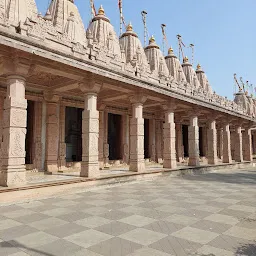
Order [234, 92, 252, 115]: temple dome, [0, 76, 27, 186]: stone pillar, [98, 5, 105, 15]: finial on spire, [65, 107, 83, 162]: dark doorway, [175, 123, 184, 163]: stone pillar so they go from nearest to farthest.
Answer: [0, 76, 27, 186]: stone pillar, [65, 107, 83, 162]: dark doorway, [98, 5, 105, 15]: finial on spire, [175, 123, 184, 163]: stone pillar, [234, 92, 252, 115]: temple dome

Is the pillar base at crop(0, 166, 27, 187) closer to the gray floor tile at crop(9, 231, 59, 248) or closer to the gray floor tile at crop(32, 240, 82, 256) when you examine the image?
the gray floor tile at crop(9, 231, 59, 248)

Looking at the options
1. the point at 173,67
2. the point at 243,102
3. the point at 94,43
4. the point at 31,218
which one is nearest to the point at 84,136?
the point at 31,218

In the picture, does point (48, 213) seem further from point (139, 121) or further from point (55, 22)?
point (55, 22)

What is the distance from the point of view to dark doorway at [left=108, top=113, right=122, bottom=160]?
57.1ft

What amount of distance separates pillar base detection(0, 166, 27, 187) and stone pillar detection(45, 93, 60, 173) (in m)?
4.63

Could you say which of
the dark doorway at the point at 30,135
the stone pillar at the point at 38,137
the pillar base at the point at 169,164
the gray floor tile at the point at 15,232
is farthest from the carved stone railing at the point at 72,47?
the gray floor tile at the point at 15,232

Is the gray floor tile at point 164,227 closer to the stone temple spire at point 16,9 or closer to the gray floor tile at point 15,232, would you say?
the gray floor tile at point 15,232

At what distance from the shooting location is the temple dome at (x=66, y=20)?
49.5ft

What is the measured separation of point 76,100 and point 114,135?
4.85 metres

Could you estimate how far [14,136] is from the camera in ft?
25.2

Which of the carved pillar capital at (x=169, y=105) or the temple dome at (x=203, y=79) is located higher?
the temple dome at (x=203, y=79)

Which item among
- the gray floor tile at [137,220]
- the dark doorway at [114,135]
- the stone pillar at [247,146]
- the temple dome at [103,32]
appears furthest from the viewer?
the stone pillar at [247,146]

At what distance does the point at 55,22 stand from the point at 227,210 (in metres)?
14.4

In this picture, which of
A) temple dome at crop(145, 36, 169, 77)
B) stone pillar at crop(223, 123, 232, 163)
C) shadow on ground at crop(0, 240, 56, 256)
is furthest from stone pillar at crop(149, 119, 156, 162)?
shadow on ground at crop(0, 240, 56, 256)
